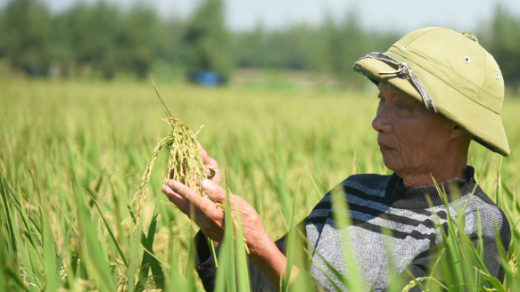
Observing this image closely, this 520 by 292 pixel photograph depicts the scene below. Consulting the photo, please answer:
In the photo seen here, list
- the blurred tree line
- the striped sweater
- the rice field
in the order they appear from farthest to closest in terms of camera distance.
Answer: the blurred tree line, the striped sweater, the rice field

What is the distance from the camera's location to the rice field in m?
0.77

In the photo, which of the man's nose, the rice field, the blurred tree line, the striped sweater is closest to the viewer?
the rice field

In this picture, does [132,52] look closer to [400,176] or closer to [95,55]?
[95,55]

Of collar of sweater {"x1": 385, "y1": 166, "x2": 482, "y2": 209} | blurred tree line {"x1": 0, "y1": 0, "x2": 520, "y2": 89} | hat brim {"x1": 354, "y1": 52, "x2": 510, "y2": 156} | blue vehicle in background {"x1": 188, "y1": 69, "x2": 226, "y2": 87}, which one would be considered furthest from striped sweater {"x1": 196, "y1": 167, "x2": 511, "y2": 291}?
blue vehicle in background {"x1": 188, "y1": 69, "x2": 226, "y2": 87}

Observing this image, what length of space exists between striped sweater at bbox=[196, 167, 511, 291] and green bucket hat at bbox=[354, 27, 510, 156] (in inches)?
4.9

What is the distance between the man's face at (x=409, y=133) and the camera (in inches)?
39.7

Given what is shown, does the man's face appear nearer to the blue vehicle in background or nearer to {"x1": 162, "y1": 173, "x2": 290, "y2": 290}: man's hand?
{"x1": 162, "y1": 173, "x2": 290, "y2": 290}: man's hand

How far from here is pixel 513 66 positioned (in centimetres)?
2281

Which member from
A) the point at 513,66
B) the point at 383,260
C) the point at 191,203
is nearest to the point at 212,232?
the point at 191,203

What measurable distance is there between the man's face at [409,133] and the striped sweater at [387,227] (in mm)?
55

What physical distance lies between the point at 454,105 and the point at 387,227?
26 centimetres

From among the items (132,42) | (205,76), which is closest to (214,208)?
(132,42)

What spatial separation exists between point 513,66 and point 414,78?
24.7 meters

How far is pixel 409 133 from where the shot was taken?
1.01 metres
